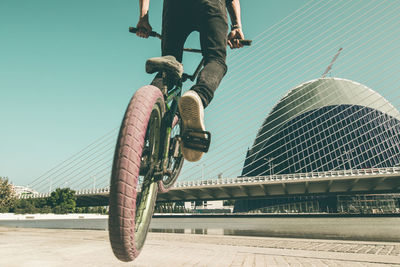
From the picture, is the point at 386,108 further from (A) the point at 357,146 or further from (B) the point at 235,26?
(B) the point at 235,26

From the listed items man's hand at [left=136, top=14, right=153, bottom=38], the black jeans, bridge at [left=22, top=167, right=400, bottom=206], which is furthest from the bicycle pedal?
bridge at [left=22, top=167, right=400, bottom=206]

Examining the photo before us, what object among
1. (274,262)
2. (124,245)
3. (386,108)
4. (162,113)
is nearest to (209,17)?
(162,113)

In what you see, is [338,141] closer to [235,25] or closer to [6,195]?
[235,25]

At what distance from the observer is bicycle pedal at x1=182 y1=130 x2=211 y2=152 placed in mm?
2189

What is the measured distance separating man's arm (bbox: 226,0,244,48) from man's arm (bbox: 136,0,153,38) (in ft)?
3.19

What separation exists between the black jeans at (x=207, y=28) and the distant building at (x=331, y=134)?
162ft

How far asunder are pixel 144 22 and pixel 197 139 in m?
1.68

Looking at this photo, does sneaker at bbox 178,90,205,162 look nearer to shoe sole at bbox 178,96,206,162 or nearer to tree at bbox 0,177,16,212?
shoe sole at bbox 178,96,206,162

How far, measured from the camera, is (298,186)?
127 feet

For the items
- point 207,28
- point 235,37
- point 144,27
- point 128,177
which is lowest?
point 128,177

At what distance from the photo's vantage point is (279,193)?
41656mm

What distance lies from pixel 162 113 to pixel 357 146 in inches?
2369

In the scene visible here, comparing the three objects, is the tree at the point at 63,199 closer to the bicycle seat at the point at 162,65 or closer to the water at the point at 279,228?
the water at the point at 279,228

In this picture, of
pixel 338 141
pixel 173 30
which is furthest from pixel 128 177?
pixel 338 141
